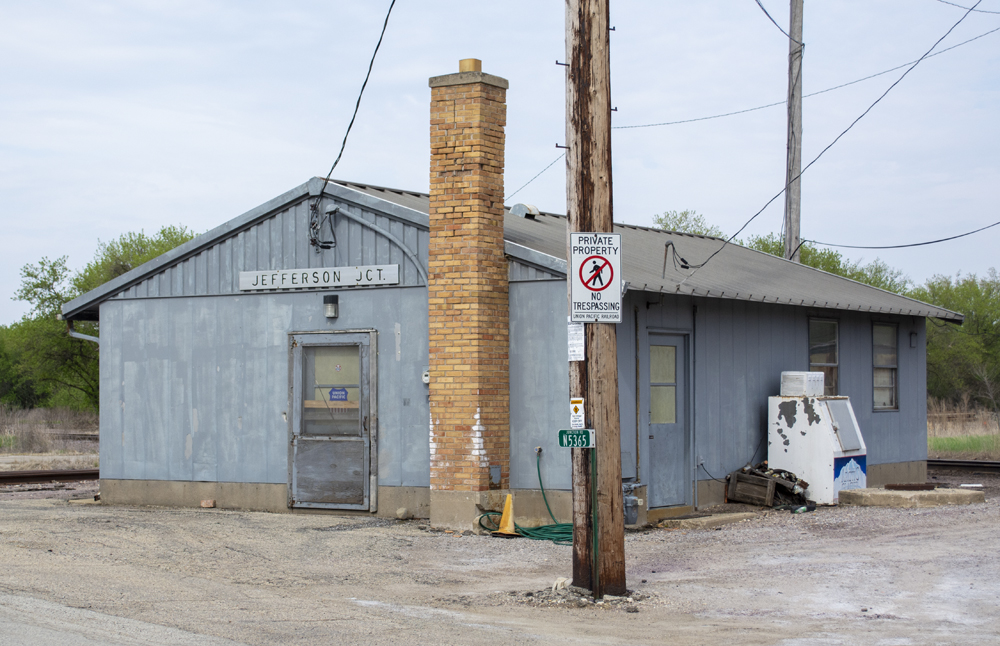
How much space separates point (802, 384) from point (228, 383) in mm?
8052

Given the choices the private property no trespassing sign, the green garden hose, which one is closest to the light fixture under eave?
the green garden hose

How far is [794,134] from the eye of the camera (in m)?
22.5

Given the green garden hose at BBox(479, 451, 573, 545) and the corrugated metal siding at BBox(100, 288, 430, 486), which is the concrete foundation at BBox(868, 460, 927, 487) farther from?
the corrugated metal siding at BBox(100, 288, 430, 486)

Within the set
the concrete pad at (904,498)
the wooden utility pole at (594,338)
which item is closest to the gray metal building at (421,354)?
the concrete pad at (904,498)

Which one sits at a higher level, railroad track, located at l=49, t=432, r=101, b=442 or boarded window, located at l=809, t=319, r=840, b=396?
boarded window, located at l=809, t=319, r=840, b=396

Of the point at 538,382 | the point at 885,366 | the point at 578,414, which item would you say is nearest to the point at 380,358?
the point at 538,382

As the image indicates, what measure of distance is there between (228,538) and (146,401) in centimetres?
435

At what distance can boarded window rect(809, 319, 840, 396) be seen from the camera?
16984 millimetres

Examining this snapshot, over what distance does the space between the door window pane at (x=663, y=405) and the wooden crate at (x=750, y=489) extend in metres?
1.51

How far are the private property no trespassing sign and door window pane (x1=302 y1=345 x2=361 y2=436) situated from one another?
5965 mm

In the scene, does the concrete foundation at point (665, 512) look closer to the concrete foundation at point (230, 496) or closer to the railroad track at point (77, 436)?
the concrete foundation at point (230, 496)

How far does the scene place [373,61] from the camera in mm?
12539

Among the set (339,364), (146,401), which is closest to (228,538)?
(339,364)

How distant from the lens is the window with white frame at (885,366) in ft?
59.9
